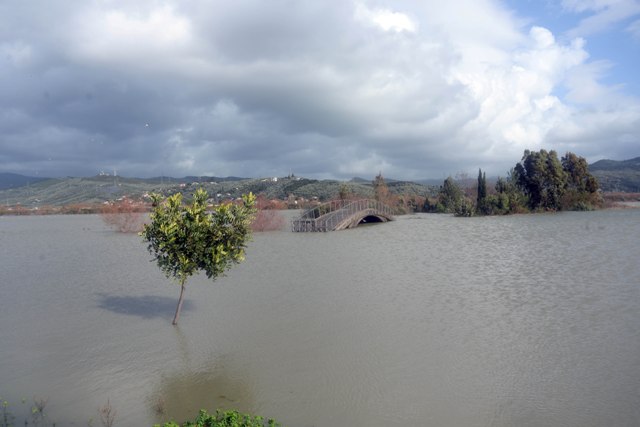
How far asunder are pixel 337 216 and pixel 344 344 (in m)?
34.7

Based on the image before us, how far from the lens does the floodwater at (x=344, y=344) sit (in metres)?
8.59

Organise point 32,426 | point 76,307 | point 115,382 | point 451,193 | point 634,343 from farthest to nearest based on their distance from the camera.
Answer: point 451,193
point 76,307
point 634,343
point 115,382
point 32,426

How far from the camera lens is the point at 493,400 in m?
8.59

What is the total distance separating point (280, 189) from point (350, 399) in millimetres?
118878

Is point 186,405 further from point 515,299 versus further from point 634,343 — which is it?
point 515,299

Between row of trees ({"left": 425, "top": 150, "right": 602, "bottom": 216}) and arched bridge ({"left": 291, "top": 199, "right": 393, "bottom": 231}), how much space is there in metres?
16.1

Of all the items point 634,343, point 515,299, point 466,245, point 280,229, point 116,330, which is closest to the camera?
point 634,343

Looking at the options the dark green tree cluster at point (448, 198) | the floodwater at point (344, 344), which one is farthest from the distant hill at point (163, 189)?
the floodwater at point (344, 344)

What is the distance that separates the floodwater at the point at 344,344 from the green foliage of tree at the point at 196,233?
1998mm

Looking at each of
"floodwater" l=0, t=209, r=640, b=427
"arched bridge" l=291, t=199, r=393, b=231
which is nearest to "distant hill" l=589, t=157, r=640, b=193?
"arched bridge" l=291, t=199, r=393, b=231

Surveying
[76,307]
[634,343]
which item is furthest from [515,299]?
[76,307]

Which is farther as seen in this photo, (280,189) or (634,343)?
(280,189)

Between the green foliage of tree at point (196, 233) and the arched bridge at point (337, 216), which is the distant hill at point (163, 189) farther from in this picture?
the green foliage of tree at point (196, 233)

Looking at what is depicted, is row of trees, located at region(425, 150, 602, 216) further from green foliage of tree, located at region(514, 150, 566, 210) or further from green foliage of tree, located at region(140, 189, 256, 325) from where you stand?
green foliage of tree, located at region(140, 189, 256, 325)
